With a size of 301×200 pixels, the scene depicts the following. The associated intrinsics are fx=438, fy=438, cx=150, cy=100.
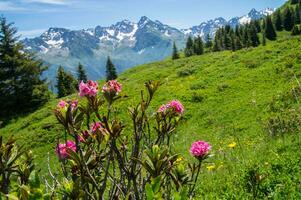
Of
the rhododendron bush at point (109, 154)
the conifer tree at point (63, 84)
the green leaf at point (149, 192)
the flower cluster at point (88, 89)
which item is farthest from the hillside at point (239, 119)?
the conifer tree at point (63, 84)

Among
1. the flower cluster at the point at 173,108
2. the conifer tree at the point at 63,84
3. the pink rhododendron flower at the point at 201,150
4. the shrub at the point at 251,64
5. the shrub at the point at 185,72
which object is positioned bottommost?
the conifer tree at the point at 63,84

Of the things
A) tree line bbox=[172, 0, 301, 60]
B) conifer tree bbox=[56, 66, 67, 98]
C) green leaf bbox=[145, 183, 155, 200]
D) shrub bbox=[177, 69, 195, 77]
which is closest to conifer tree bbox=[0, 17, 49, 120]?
conifer tree bbox=[56, 66, 67, 98]

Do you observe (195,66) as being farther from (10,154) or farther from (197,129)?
(10,154)

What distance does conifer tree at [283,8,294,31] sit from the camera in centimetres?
10125

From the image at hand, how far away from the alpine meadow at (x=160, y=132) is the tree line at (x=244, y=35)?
2461 cm

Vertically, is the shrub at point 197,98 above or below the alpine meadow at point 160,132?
below

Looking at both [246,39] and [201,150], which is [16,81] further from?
[246,39]

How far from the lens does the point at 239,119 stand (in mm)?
18156

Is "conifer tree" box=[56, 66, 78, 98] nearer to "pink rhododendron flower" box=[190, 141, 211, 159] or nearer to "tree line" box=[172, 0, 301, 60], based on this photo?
"tree line" box=[172, 0, 301, 60]

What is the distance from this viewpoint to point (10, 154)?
222 cm

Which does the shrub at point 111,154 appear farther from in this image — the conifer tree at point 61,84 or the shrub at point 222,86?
the conifer tree at point 61,84

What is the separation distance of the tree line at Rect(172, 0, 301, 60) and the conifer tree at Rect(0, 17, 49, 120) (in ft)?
119

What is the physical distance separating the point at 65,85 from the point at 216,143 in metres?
39.7

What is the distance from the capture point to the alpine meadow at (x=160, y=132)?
2307 millimetres
